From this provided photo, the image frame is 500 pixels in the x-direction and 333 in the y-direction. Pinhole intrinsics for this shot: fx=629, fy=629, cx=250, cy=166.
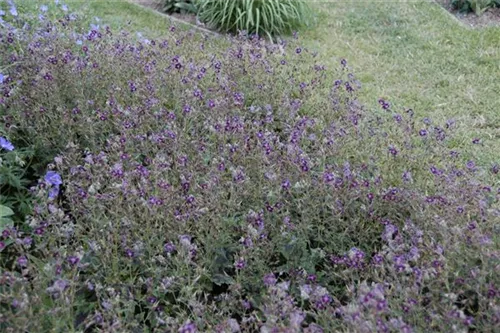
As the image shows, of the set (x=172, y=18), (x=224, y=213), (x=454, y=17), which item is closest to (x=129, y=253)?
(x=224, y=213)

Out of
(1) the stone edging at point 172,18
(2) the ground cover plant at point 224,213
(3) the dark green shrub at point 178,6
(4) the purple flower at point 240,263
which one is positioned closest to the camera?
(2) the ground cover plant at point 224,213

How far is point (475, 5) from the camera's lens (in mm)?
6859

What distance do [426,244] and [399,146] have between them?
4.61 ft

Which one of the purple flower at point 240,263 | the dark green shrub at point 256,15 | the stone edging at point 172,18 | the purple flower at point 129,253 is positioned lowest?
the stone edging at point 172,18

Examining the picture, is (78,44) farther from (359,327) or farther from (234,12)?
(359,327)

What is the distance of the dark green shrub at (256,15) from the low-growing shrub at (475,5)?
68.2 inches

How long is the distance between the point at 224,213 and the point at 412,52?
12.3 ft

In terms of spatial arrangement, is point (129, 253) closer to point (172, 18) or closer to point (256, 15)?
point (256, 15)

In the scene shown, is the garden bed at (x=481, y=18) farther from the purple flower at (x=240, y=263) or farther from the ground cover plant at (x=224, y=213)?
the purple flower at (x=240, y=263)

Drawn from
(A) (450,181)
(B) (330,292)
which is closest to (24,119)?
(B) (330,292)

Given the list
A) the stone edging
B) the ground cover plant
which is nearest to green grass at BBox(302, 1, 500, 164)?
the ground cover plant

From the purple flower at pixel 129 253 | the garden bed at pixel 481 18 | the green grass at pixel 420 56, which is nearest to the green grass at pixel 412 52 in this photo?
the green grass at pixel 420 56

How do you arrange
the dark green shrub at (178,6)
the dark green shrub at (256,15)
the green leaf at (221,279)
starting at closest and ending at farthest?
the green leaf at (221,279) < the dark green shrub at (256,15) < the dark green shrub at (178,6)

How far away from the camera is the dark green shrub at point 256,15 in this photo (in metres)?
6.57
